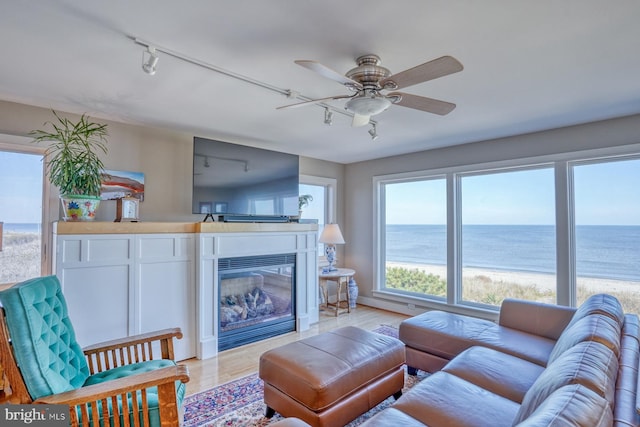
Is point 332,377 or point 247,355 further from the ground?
point 332,377

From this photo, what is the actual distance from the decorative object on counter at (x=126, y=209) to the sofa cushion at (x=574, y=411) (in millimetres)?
3330

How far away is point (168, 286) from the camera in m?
3.21

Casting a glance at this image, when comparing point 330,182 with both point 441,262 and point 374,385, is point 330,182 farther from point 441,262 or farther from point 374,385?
point 374,385

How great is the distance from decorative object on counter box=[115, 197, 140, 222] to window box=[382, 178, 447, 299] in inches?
145

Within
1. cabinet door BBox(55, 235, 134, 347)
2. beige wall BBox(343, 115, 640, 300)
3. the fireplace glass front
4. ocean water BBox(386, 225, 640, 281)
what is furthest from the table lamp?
cabinet door BBox(55, 235, 134, 347)

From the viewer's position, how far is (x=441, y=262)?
186 inches

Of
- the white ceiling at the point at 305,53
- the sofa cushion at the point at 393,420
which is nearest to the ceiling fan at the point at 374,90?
the white ceiling at the point at 305,53

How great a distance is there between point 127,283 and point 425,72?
2957mm

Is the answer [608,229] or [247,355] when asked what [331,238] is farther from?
[608,229]

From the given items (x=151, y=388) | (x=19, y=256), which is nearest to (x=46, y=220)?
(x=19, y=256)

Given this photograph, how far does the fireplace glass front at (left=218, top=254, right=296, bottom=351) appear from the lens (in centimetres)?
361

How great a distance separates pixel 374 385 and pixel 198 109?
9.07 ft

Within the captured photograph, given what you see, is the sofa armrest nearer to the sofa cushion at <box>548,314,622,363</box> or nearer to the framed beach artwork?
the sofa cushion at <box>548,314,622,363</box>

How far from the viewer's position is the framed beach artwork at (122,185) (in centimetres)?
337
